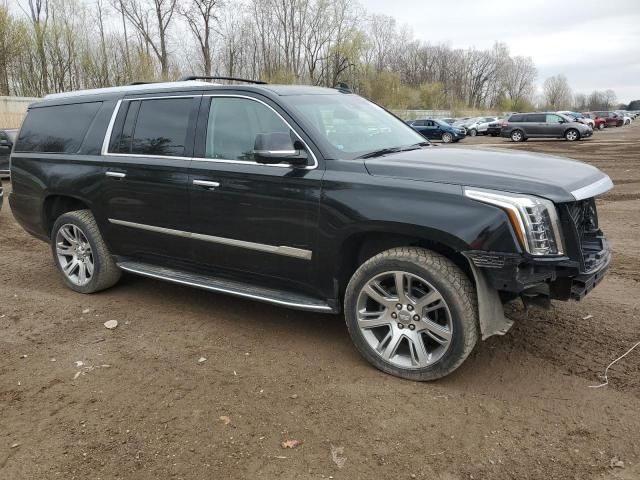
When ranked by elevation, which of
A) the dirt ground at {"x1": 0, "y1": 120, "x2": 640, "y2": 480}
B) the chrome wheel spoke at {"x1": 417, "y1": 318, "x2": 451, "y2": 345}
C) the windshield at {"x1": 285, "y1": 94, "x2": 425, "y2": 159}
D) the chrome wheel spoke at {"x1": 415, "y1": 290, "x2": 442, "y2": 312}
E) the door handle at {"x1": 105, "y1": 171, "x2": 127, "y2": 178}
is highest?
the windshield at {"x1": 285, "y1": 94, "x2": 425, "y2": 159}

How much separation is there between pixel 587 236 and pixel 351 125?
189 cm

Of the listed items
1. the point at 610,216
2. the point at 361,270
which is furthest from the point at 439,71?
the point at 361,270

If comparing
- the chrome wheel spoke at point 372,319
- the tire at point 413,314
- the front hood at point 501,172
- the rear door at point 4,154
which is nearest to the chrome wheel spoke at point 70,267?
the tire at point 413,314

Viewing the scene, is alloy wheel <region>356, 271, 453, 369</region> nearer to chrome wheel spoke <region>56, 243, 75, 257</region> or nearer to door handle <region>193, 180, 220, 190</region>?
door handle <region>193, 180, 220, 190</region>

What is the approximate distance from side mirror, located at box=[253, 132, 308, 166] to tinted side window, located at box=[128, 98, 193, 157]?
1009 mm

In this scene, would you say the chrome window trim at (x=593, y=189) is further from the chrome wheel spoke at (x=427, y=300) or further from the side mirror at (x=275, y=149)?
the side mirror at (x=275, y=149)

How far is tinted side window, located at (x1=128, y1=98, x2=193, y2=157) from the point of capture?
4.45m

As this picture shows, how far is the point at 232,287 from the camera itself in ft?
14.0

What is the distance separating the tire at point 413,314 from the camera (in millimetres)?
3326

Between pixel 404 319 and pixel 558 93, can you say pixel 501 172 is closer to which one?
pixel 404 319

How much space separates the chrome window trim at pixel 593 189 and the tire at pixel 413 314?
0.81 metres

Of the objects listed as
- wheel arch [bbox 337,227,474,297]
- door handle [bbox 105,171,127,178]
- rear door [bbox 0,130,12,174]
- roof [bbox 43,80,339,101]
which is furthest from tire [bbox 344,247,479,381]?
rear door [bbox 0,130,12,174]

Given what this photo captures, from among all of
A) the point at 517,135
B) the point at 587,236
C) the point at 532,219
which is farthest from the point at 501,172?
the point at 517,135

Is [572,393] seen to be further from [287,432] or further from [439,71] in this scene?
[439,71]
